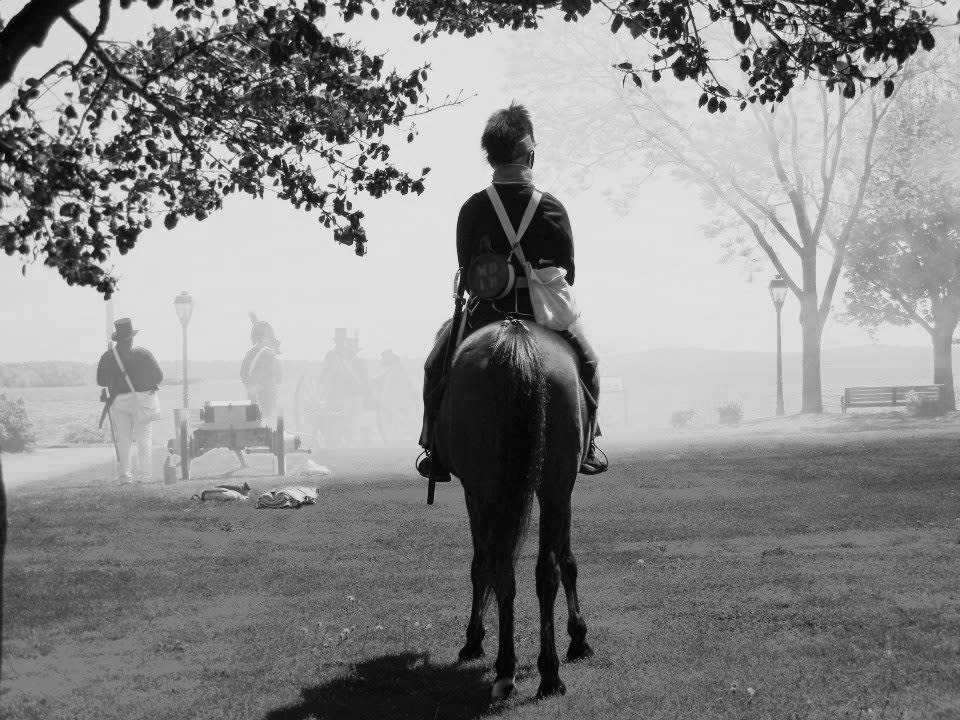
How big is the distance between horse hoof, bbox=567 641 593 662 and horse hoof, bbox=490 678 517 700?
2.87 feet

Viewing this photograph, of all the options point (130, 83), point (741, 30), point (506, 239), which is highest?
point (130, 83)

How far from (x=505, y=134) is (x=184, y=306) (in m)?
25.4

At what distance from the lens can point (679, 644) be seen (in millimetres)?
7062

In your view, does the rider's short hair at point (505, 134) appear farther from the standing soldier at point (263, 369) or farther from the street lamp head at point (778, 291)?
the street lamp head at point (778, 291)

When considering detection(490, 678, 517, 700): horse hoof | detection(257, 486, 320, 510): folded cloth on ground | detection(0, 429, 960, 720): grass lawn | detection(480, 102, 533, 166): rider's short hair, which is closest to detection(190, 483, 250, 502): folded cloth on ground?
detection(0, 429, 960, 720): grass lawn

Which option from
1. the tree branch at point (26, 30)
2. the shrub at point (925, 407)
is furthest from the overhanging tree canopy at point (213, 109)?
the shrub at point (925, 407)

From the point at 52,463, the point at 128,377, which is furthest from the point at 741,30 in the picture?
the point at 52,463

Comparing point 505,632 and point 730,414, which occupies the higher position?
point 730,414

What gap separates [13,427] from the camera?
3228 cm

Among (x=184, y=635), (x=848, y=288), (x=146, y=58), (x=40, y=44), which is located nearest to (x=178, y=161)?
(x=146, y=58)

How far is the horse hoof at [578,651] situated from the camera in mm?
6742

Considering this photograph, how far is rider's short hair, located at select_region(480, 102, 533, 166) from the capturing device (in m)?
6.76

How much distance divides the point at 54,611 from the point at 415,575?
284 cm

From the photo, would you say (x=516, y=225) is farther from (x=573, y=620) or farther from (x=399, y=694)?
(x=399, y=694)
